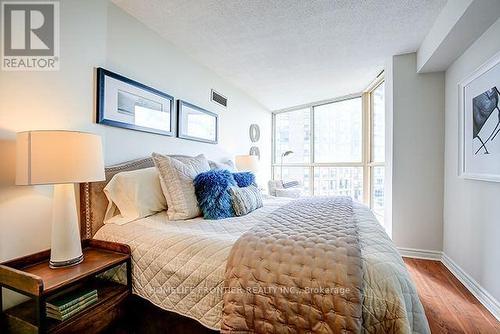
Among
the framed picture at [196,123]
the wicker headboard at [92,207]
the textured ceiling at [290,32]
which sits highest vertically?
the textured ceiling at [290,32]

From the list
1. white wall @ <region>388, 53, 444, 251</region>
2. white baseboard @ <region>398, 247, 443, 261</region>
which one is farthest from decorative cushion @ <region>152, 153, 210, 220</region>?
white baseboard @ <region>398, 247, 443, 261</region>

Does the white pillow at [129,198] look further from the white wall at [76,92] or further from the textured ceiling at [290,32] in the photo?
the textured ceiling at [290,32]

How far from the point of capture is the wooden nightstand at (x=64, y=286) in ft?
3.33

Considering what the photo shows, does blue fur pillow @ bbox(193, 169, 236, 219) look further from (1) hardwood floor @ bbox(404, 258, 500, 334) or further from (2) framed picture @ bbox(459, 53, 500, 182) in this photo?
(2) framed picture @ bbox(459, 53, 500, 182)

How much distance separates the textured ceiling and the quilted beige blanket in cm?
176

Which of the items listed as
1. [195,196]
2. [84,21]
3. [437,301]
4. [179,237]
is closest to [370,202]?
[437,301]

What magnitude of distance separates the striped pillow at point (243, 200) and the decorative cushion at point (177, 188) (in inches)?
11.3

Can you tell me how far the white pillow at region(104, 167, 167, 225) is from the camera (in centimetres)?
165

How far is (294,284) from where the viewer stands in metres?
0.93

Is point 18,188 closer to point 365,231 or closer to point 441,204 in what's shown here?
point 365,231

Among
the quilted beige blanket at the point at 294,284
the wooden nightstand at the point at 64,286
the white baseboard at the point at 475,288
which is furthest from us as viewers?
the white baseboard at the point at 475,288

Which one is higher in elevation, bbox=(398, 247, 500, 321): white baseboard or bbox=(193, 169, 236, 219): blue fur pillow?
bbox=(193, 169, 236, 219): blue fur pillow

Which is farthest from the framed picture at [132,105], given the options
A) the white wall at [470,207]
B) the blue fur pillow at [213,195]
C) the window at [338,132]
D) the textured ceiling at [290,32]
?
the window at [338,132]

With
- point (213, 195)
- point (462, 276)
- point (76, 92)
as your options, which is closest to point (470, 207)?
point (462, 276)
